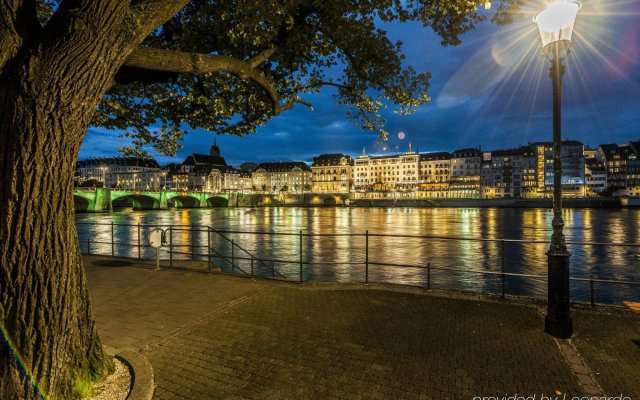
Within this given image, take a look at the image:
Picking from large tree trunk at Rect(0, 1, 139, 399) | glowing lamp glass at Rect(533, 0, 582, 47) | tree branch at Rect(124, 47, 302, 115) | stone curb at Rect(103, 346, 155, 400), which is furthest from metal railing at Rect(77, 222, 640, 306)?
large tree trunk at Rect(0, 1, 139, 399)

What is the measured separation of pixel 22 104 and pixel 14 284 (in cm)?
151

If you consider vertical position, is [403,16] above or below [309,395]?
above

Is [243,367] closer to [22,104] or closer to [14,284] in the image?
[14,284]

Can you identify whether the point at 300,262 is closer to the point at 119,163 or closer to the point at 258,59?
the point at 258,59

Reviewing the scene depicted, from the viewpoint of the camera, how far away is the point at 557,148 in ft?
17.6

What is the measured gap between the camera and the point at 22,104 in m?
2.93

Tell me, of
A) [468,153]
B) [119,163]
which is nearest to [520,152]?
[468,153]

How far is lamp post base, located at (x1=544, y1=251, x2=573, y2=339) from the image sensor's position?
502 cm

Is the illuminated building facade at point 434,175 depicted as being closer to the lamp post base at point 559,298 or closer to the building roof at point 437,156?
the building roof at point 437,156

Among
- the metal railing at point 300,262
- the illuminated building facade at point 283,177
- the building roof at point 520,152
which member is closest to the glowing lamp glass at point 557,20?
the metal railing at point 300,262

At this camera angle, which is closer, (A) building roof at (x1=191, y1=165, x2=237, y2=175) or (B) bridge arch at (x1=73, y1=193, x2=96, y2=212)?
(B) bridge arch at (x1=73, y1=193, x2=96, y2=212)

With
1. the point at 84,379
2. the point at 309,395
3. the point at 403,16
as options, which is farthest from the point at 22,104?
the point at 403,16

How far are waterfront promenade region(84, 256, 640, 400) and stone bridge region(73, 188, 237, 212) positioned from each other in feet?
148

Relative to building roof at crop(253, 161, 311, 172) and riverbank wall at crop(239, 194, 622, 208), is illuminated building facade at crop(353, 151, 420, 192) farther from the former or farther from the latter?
building roof at crop(253, 161, 311, 172)
